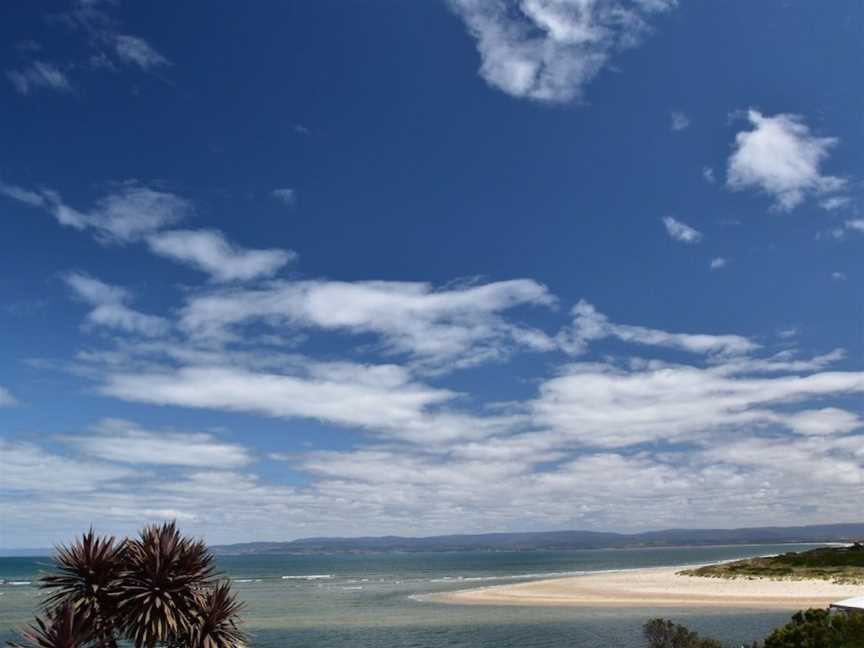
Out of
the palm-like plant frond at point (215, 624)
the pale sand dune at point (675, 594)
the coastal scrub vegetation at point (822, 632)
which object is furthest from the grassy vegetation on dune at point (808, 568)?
the palm-like plant frond at point (215, 624)

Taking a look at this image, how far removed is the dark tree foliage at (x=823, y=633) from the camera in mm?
20312

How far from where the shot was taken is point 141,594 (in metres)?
18.2

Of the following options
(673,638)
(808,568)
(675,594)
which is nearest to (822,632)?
(673,638)

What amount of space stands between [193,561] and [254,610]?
64.3 metres

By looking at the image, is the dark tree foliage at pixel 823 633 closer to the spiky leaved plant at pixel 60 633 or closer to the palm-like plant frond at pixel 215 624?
the palm-like plant frond at pixel 215 624

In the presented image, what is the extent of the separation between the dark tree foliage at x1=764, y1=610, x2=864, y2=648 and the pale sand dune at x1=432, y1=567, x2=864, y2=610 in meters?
42.6

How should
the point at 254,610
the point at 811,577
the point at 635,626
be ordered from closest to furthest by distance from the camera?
1. the point at 635,626
2. the point at 254,610
3. the point at 811,577

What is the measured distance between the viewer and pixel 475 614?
67125mm

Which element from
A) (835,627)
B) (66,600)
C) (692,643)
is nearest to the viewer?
(66,600)

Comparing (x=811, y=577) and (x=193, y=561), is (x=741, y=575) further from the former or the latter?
(x=193, y=561)

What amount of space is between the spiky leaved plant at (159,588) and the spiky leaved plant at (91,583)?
311 mm

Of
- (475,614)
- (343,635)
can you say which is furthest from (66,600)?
(475,614)

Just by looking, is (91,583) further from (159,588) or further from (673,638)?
(673,638)

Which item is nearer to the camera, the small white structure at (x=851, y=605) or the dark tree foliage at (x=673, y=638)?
the small white structure at (x=851, y=605)
